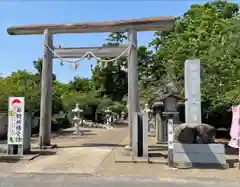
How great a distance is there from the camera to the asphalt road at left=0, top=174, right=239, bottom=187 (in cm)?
693

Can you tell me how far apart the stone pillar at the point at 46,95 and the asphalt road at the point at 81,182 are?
5176 mm

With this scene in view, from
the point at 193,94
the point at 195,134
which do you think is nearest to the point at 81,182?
the point at 195,134

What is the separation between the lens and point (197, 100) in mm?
9773

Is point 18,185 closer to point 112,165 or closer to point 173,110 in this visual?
point 112,165

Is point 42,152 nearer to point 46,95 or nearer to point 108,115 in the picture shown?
point 46,95

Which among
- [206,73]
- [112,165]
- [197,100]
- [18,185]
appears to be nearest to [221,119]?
[206,73]

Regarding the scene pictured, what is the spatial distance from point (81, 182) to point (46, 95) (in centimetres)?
677

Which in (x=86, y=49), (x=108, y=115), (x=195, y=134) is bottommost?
(x=108, y=115)

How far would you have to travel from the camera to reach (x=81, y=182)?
7.18 m

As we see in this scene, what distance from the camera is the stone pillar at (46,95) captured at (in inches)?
510

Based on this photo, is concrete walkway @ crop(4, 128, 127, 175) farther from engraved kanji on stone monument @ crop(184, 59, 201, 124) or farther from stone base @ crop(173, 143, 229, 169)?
engraved kanji on stone monument @ crop(184, 59, 201, 124)

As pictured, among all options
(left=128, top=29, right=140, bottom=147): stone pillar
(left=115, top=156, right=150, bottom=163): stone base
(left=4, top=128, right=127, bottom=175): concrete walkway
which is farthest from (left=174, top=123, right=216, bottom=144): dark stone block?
(left=4, top=128, right=127, bottom=175): concrete walkway

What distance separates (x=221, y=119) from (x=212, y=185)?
13835 millimetres

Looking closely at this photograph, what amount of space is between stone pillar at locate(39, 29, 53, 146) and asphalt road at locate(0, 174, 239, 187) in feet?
17.0
